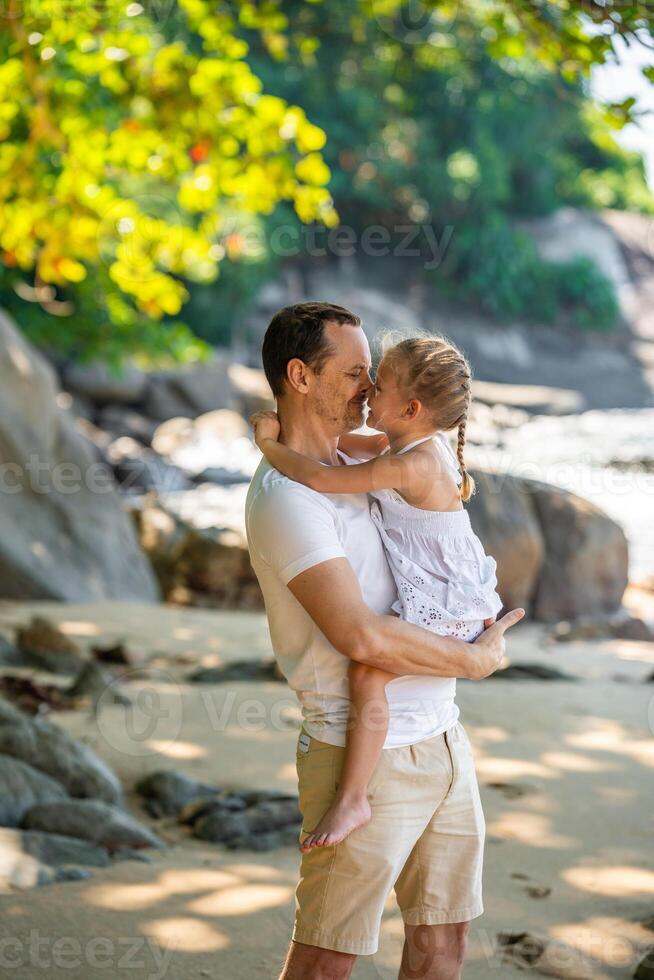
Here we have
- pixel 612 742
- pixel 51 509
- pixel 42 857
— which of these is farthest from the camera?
pixel 51 509

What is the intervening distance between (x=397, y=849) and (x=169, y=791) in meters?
2.07

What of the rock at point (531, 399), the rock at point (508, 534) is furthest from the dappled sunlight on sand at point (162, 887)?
the rock at point (531, 399)

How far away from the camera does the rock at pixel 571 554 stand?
30.0 feet

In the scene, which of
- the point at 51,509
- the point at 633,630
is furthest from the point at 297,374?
the point at 633,630

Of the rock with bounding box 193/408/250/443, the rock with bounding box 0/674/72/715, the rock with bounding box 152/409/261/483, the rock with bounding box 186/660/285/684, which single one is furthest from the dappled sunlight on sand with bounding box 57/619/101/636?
the rock with bounding box 193/408/250/443

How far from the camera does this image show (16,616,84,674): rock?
215 inches

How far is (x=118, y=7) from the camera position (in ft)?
18.6

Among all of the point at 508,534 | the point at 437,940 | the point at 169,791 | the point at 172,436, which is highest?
the point at 437,940

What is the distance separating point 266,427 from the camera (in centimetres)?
225

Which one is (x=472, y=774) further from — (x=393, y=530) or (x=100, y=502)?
(x=100, y=502)

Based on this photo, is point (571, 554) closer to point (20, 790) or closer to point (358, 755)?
point (20, 790)

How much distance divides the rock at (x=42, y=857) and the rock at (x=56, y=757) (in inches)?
18.1

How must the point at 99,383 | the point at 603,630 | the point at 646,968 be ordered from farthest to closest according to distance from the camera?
the point at 99,383
the point at 603,630
the point at 646,968

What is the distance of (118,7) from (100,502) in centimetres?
335
